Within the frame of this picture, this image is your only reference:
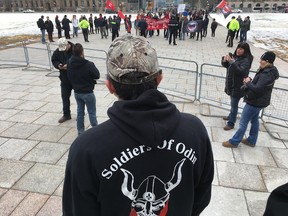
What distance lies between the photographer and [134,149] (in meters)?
1.32

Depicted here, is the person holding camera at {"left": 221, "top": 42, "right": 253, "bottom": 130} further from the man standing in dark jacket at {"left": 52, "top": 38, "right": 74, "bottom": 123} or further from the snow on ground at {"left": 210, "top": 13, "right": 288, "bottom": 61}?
the snow on ground at {"left": 210, "top": 13, "right": 288, "bottom": 61}

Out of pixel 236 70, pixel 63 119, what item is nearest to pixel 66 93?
pixel 63 119

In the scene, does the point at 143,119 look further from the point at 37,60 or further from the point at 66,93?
the point at 37,60

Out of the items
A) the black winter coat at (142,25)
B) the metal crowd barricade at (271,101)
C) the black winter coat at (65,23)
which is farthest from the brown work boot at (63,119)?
the black winter coat at (65,23)

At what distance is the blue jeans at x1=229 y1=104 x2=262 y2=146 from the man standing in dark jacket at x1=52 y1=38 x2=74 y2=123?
12.4 feet

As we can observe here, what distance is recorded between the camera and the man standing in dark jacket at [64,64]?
5656mm

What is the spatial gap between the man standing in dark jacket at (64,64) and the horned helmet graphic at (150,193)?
464cm

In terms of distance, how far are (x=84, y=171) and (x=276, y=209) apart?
100 cm

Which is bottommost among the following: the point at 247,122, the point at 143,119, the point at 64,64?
the point at 247,122

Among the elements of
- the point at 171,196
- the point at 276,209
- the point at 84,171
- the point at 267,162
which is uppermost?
the point at 84,171

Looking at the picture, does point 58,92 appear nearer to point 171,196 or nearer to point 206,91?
point 206,91

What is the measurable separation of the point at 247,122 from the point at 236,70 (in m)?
1.07

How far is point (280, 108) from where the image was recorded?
263 inches

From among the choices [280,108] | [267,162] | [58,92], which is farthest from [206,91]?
[58,92]
